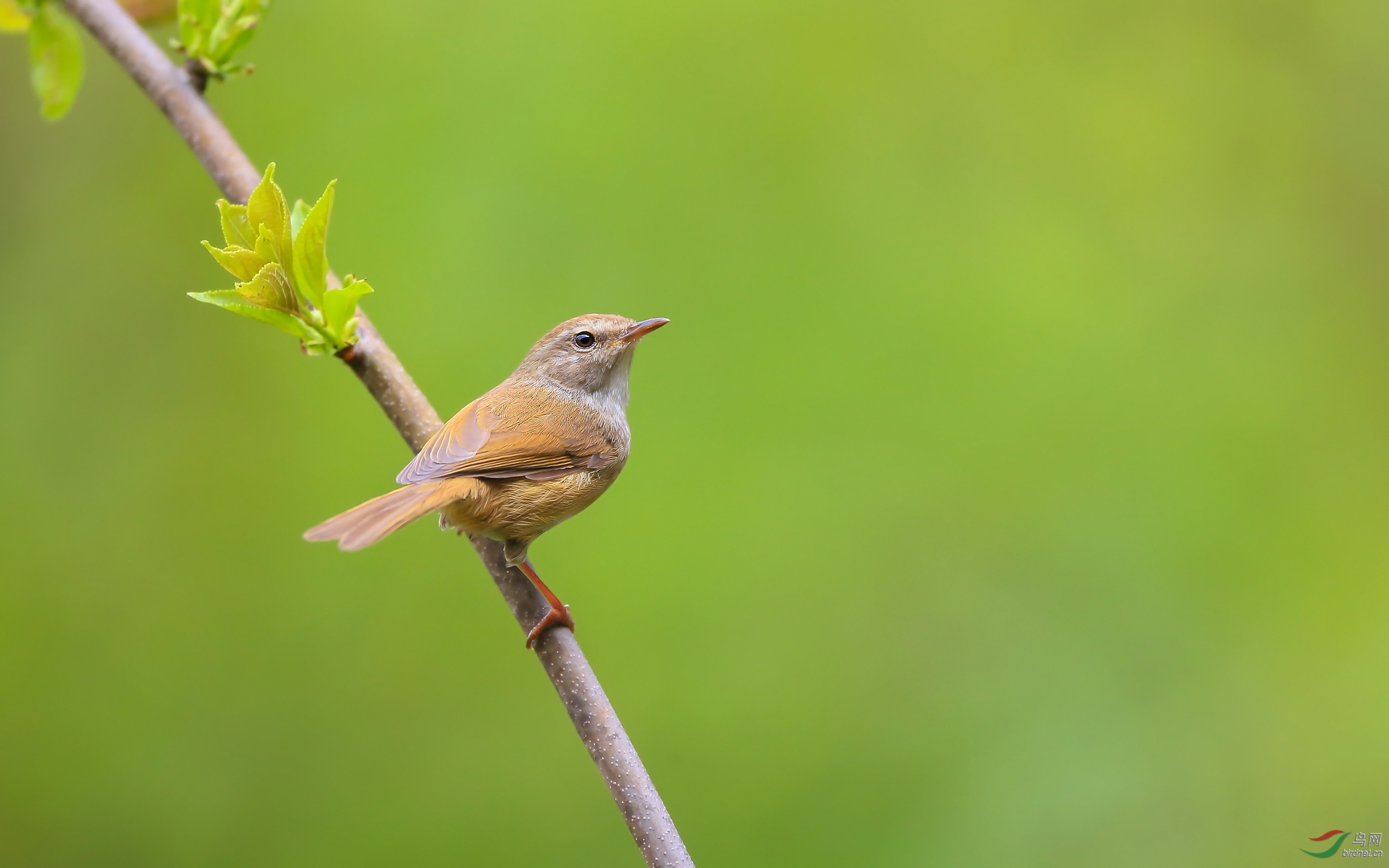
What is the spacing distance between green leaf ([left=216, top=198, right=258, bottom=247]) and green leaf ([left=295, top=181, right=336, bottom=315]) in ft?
0.31

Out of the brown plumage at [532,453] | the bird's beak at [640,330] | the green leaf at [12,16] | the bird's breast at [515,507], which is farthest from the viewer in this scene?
the green leaf at [12,16]

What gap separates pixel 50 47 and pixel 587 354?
1.68 meters

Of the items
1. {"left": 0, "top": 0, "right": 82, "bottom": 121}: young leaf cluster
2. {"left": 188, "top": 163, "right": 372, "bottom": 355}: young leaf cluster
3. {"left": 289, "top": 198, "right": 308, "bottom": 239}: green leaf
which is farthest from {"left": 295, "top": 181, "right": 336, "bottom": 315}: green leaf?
{"left": 0, "top": 0, "right": 82, "bottom": 121}: young leaf cluster

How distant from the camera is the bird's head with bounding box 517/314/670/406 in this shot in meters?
2.73

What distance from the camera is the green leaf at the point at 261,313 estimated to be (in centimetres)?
180

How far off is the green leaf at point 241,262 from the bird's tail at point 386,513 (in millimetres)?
489

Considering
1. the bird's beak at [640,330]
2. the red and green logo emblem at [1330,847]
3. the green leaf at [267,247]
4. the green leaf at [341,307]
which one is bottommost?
the red and green logo emblem at [1330,847]

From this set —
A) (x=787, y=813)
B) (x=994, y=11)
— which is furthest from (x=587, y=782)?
(x=994, y=11)

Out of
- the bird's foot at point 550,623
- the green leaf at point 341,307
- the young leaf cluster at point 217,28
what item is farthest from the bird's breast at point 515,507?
the young leaf cluster at point 217,28

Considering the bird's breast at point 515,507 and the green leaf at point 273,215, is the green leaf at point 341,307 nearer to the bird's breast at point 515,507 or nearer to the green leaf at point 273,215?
the green leaf at point 273,215

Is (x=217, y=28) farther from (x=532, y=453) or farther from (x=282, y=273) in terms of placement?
(x=532, y=453)

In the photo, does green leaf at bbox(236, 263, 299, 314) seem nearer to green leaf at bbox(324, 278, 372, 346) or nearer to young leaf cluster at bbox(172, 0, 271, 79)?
green leaf at bbox(324, 278, 372, 346)

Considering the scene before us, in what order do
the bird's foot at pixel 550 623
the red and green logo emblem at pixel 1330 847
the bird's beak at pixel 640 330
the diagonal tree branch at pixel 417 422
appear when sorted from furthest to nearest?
the red and green logo emblem at pixel 1330 847 → the bird's beak at pixel 640 330 → the bird's foot at pixel 550 623 → the diagonal tree branch at pixel 417 422

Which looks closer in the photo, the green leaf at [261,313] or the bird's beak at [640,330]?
the green leaf at [261,313]
